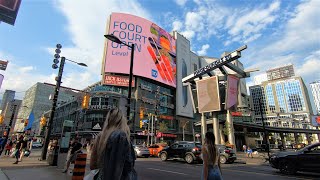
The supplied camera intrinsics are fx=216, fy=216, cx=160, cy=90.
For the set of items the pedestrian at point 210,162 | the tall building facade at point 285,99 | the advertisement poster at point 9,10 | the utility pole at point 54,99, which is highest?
the tall building facade at point 285,99

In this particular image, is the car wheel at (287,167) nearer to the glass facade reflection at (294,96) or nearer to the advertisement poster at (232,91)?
the advertisement poster at (232,91)

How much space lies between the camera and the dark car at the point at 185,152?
17597 mm

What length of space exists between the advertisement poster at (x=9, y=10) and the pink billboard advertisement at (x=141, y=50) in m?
28.0

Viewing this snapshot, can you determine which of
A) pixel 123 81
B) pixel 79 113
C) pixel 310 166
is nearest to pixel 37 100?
pixel 79 113

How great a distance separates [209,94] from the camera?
50656 millimetres

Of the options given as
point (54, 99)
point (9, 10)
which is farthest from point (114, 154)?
point (9, 10)

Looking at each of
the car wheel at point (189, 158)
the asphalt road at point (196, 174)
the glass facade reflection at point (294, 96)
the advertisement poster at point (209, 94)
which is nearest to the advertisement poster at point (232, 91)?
the advertisement poster at point (209, 94)

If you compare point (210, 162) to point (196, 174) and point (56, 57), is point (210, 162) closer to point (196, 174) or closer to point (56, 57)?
point (196, 174)

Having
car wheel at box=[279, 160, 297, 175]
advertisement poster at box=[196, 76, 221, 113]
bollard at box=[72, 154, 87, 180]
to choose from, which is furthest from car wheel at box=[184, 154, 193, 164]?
advertisement poster at box=[196, 76, 221, 113]

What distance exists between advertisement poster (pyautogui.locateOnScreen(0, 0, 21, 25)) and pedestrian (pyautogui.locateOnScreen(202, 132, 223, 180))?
4660 cm

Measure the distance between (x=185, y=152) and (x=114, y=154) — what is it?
54.6ft

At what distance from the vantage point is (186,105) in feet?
280

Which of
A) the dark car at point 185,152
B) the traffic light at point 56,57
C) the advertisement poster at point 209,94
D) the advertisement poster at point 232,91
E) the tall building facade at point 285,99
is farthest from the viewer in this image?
the tall building facade at point 285,99

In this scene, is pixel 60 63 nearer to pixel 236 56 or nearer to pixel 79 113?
pixel 236 56
